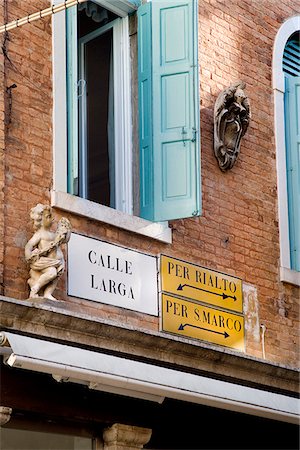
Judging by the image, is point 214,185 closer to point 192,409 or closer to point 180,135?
point 180,135

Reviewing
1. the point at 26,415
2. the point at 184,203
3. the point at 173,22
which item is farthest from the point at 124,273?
the point at 173,22

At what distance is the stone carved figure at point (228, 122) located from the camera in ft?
43.8

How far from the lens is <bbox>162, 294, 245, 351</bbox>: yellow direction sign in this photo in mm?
12320

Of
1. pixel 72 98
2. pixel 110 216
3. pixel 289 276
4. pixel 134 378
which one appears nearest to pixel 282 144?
pixel 289 276

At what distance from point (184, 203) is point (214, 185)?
4.02ft

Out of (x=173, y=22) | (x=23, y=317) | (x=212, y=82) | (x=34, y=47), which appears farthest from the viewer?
(x=212, y=82)

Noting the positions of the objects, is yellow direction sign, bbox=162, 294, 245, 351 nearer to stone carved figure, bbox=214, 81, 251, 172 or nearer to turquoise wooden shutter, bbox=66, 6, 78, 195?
turquoise wooden shutter, bbox=66, 6, 78, 195

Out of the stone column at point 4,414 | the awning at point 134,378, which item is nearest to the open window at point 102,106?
the awning at point 134,378

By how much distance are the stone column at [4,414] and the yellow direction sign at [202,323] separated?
195 centimetres

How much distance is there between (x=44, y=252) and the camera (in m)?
11.0

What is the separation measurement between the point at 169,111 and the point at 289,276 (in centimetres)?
249

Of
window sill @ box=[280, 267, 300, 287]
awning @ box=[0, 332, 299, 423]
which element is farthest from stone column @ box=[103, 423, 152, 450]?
window sill @ box=[280, 267, 300, 287]

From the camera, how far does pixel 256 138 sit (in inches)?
555

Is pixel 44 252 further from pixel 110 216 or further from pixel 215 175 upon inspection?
pixel 215 175
